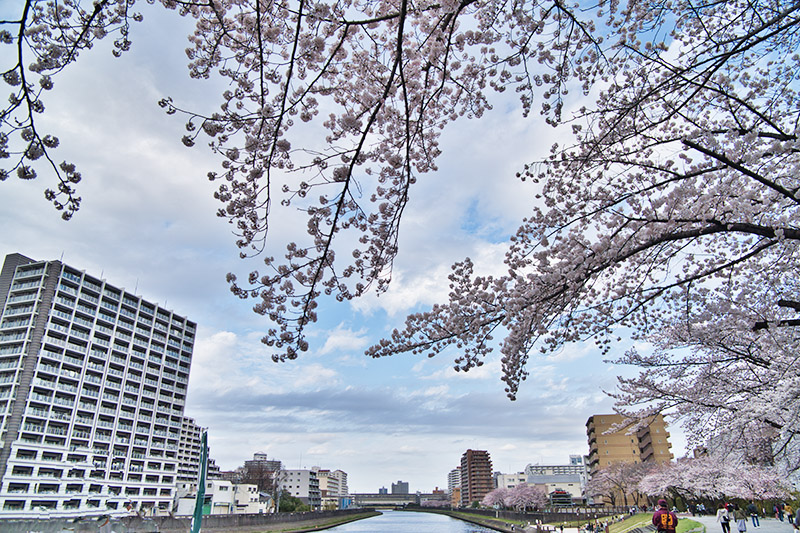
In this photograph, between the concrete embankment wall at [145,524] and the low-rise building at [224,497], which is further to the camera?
the low-rise building at [224,497]

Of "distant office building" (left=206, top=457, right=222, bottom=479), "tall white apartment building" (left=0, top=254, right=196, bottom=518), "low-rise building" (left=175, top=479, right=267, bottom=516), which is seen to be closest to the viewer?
"tall white apartment building" (left=0, top=254, right=196, bottom=518)

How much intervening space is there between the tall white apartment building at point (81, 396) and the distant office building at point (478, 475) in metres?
102

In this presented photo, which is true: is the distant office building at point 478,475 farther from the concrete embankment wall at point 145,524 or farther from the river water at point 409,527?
the concrete embankment wall at point 145,524

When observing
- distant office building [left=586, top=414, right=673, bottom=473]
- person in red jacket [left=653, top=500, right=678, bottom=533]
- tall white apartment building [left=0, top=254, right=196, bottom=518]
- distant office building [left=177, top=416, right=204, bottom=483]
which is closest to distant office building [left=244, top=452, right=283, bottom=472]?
distant office building [left=177, top=416, right=204, bottom=483]

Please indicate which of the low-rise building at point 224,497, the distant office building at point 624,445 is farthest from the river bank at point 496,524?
the low-rise building at point 224,497

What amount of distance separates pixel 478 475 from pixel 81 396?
114 metres

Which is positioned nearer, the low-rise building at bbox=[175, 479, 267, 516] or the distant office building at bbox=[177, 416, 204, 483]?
the low-rise building at bbox=[175, 479, 267, 516]

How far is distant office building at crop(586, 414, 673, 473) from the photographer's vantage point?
201 ft

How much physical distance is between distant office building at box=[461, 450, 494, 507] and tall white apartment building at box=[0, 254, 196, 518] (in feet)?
334

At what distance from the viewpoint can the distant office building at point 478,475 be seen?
127 m

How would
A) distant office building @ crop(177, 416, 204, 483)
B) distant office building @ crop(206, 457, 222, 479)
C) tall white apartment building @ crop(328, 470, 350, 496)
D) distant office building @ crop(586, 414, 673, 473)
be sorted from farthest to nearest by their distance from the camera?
1. tall white apartment building @ crop(328, 470, 350, 496)
2. distant office building @ crop(206, 457, 222, 479)
3. distant office building @ crop(177, 416, 204, 483)
4. distant office building @ crop(586, 414, 673, 473)

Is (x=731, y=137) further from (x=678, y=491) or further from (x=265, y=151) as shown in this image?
(x=678, y=491)

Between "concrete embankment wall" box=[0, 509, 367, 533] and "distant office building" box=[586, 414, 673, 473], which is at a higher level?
"distant office building" box=[586, 414, 673, 473]

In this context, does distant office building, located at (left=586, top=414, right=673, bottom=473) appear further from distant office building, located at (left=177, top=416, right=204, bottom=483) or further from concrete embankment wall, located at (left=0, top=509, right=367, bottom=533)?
distant office building, located at (left=177, top=416, right=204, bottom=483)
